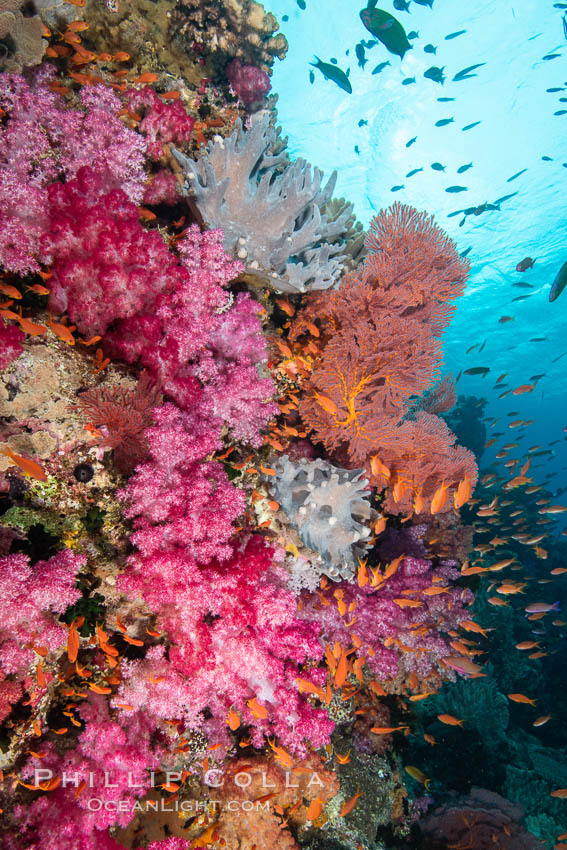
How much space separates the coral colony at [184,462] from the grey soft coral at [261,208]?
0.03 metres

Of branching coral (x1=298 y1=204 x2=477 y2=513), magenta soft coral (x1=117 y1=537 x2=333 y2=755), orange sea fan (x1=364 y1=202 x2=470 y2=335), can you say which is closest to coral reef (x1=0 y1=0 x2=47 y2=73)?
branching coral (x1=298 y1=204 x2=477 y2=513)

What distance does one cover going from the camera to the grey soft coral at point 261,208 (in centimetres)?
450

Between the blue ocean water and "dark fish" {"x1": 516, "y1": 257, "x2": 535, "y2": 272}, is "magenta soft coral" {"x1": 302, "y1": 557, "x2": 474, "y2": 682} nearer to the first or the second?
"dark fish" {"x1": 516, "y1": 257, "x2": 535, "y2": 272}

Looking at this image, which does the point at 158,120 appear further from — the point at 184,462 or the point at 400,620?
the point at 400,620

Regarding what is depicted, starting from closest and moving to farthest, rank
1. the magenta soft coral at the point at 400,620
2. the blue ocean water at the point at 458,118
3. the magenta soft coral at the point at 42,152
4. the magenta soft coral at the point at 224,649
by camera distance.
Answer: the magenta soft coral at the point at 224,649 < the magenta soft coral at the point at 42,152 < the magenta soft coral at the point at 400,620 < the blue ocean water at the point at 458,118

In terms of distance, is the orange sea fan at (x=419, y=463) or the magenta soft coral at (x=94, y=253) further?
the orange sea fan at (x=419, y=463)

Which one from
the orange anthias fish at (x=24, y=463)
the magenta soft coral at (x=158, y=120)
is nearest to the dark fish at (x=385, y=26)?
the magenta soft coral at (x=158, y=120)

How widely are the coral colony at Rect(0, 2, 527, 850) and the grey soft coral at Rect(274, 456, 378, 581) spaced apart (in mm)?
31

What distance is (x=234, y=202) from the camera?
4.69m

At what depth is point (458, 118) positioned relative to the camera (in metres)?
22.9

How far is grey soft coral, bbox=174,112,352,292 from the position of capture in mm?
4500

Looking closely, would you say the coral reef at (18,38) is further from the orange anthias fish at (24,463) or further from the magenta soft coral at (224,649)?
the magenta soft coral at (224,649)

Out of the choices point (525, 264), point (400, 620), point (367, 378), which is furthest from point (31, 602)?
point (525, 264)

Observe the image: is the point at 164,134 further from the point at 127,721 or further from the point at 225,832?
the point at 225,832
